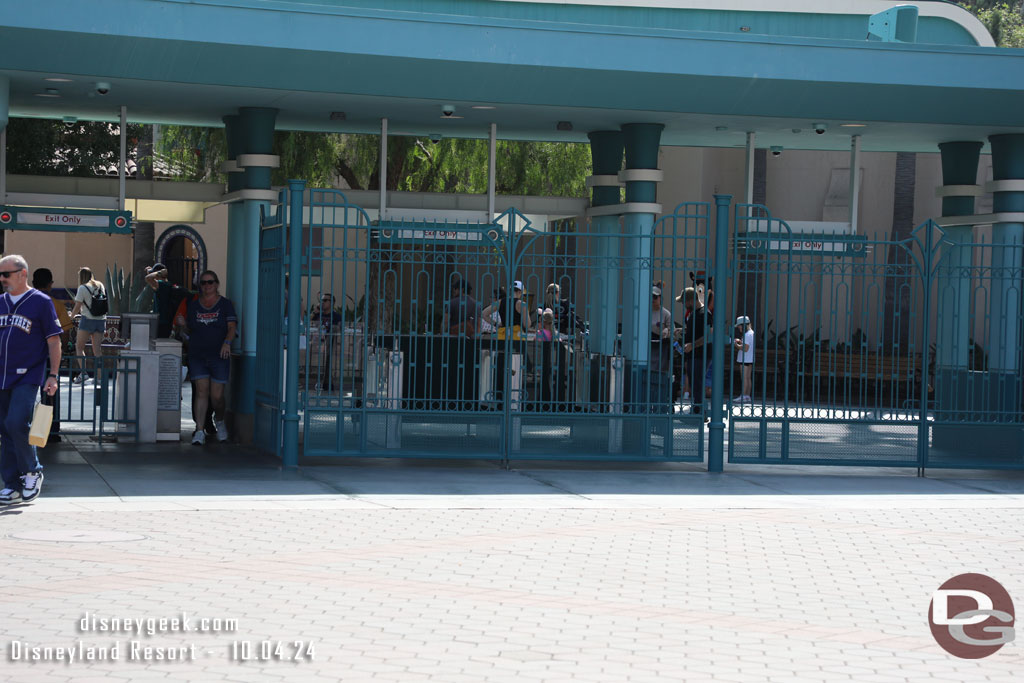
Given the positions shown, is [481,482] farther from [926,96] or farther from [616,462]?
[926,96]

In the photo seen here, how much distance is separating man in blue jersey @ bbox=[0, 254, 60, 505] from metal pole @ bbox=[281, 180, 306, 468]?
8.83ft

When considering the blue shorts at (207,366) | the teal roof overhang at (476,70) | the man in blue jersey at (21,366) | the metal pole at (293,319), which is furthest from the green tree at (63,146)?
the man in blue jersey at (21,366)

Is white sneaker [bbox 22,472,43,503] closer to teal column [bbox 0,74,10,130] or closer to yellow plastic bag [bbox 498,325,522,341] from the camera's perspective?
teal column [bbox 0,74,10,130]

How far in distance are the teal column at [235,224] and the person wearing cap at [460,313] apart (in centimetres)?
231

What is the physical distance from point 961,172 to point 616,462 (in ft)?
17.8

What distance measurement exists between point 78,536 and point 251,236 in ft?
19.3

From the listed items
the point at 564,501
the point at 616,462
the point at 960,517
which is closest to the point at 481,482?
the point at 564,501

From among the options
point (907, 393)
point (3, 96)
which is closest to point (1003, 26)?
point (907, 393)

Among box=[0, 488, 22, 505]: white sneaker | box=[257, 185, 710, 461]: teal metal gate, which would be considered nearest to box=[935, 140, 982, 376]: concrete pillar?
box=[257, 185, 710, 461]: teal metal gate

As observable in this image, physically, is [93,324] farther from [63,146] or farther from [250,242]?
[63,146]
